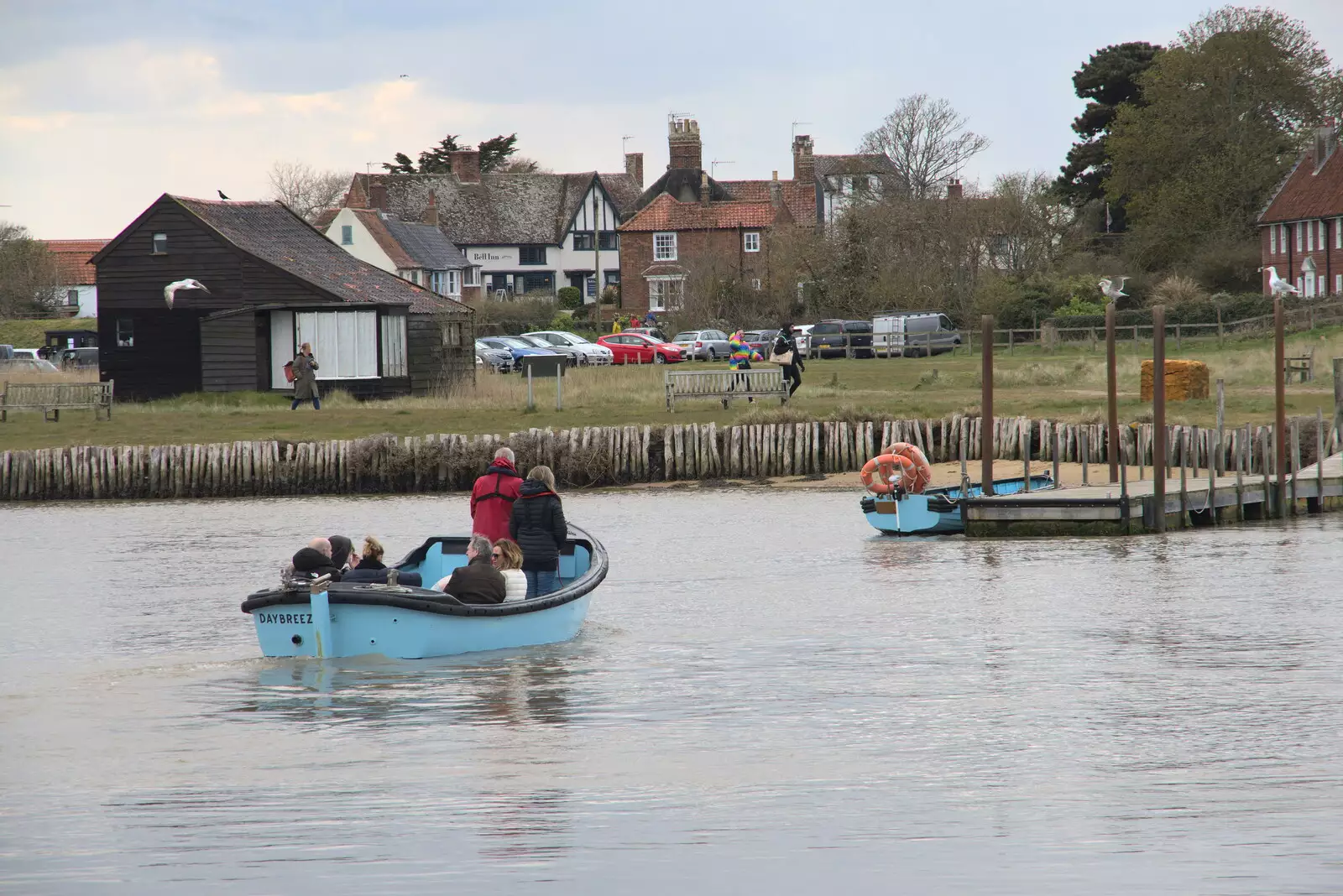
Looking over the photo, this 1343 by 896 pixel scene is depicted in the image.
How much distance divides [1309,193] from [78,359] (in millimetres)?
54307

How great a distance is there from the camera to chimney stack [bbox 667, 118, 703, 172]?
10244 cm

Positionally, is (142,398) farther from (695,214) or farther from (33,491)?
(695,214)

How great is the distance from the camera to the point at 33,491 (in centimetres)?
3378


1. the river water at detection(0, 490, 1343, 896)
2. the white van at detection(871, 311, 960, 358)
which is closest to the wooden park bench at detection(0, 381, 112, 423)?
the river water at detection(0, 490, 1343, 896)

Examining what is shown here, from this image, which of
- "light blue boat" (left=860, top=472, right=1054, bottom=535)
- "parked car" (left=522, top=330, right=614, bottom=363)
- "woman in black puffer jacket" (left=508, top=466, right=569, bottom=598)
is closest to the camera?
"woman in black puffer jacket" (left=508, top=466, right=569, bottom=598)

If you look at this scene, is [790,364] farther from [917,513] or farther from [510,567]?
[510,567]

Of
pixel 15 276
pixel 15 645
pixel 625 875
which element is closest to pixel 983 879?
pixel 625 875

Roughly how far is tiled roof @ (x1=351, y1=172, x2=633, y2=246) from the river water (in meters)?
82.2

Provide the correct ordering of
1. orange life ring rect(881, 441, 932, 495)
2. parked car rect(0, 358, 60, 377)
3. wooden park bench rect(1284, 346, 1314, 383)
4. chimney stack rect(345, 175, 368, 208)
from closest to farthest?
orange life ring rect(881, 441, 932, 495)
wooden park bench rect(1284, 346, 1314, 383)
parked car rect(0, 358, 60, 377)
chimney stack rect(345, 175, 368, 208)

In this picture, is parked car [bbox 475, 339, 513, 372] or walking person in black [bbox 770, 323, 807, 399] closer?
walking person in black [bbox 770, 323, 807, 399]

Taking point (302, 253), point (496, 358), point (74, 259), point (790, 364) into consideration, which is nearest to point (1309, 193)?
point (496, 358)

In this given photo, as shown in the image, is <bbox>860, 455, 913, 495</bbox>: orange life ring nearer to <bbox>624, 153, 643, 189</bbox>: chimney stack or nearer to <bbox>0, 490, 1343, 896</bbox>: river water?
<bbox>0, 490, 1343, 896</bbox>: river water

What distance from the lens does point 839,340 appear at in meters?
65.1

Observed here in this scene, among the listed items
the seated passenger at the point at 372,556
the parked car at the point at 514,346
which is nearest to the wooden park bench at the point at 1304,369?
the parked car at the point at 514,346
